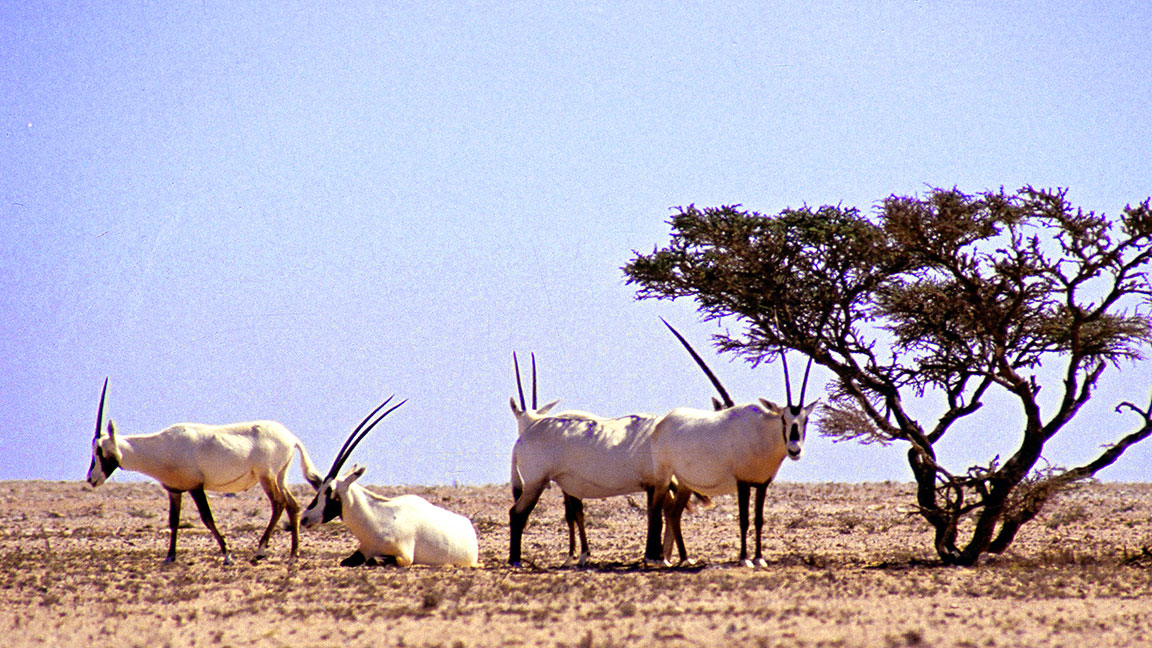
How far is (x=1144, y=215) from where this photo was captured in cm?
1488

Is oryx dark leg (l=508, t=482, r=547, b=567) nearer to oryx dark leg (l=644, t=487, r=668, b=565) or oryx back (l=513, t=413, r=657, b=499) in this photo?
oryx back (l=513, t=413, r=657, b=499)

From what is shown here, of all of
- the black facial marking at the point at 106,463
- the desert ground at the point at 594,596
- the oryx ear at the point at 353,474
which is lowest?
the desert ground at the point at 594,596

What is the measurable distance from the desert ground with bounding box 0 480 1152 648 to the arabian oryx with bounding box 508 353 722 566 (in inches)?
27.3

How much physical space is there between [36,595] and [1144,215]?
13254 millimetres

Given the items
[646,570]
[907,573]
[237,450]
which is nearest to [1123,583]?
Result: [907,573]

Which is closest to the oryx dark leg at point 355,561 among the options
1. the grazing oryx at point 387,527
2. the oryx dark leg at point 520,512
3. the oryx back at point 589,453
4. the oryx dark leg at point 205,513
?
the grazing oryx at point 387,527

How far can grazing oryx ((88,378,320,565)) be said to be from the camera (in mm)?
16203

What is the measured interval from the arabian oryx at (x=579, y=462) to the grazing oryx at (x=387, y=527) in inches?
30.9

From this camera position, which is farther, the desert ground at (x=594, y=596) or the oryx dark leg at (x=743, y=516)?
the oryx dark leg at (x=743, y=516)

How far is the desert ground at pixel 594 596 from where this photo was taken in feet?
32.6

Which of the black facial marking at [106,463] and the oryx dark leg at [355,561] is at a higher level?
the black facial marking at [106,463]

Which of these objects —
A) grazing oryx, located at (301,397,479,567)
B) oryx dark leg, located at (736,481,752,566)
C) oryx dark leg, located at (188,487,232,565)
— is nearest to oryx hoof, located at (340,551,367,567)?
grazing oryx, located at (301,397,479,567)

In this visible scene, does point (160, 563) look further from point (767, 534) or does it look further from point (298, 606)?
point (767, 534)

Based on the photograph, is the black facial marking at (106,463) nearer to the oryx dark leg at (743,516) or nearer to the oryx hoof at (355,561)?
the oryx hoof at (355,561)
